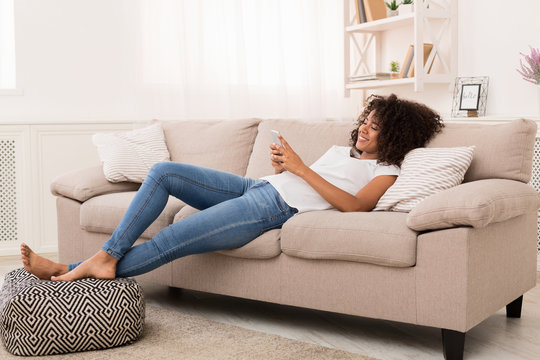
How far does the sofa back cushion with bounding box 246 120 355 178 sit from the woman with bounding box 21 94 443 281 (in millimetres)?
239

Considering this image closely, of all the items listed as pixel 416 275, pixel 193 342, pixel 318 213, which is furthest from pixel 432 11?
pixel 193 342

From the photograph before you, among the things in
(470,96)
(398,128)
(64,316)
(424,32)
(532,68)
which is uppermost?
(424,32)

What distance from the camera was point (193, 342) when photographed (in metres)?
2.34

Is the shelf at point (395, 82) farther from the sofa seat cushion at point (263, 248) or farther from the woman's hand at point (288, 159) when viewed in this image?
the sofa seat cushion at point (263, 248)

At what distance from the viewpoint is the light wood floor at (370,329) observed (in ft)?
7.49

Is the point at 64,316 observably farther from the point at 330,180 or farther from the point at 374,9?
the point at 374,9

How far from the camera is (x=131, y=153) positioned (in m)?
3.26

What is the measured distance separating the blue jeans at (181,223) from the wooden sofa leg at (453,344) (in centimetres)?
74

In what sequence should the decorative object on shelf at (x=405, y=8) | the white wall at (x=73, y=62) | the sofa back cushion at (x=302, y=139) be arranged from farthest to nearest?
1. the white wall at (x=73, y=62)
2. the decorative object on shelf at (x=405, y=8)
3. the sofa back cushion at (x=302, y=139)

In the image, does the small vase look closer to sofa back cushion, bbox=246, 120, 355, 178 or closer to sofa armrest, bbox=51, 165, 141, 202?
sofa back cushion, bbox=246, 120, 355, 178

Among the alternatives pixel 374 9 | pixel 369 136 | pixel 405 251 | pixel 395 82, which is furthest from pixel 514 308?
pixel 374 9

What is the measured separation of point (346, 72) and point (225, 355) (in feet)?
8.94

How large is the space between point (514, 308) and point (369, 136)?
91 cm

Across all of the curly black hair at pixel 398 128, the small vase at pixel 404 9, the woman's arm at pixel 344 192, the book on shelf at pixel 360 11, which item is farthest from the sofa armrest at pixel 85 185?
the small vase at pixel 404 9
